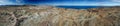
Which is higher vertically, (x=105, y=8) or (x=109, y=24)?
(x=105, y=8)

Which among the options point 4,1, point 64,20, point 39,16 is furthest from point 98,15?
point 4,1

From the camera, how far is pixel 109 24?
6.20 feet

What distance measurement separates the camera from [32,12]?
191 centimetres

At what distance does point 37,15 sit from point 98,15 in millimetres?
496

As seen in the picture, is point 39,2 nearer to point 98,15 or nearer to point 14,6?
point 14,6

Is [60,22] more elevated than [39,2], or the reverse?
[39,2]

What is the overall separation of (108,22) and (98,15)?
98 millimetres

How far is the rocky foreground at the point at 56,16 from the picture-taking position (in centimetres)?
190

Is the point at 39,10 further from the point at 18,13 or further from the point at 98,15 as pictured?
the point at 98,15

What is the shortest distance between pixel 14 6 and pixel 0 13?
13 centimetres

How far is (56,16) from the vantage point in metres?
1.91

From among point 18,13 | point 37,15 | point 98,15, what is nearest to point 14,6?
point 18,13

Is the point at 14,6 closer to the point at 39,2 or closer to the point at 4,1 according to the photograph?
the point at 4,1

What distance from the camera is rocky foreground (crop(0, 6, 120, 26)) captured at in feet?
6.22
